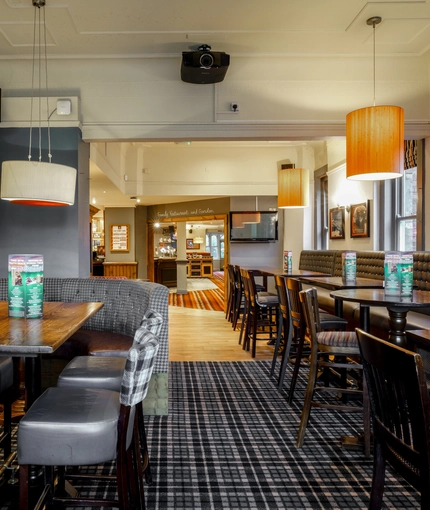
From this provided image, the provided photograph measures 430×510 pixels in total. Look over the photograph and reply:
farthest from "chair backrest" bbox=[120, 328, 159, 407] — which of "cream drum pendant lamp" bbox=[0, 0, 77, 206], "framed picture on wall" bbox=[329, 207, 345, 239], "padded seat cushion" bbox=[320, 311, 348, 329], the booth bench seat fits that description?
"framed picture on wall" bbox=[329, 207, 345, 239]

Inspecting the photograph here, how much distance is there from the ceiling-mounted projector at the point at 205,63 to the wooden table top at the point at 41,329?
107 inches

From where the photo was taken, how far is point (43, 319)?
7.00ft

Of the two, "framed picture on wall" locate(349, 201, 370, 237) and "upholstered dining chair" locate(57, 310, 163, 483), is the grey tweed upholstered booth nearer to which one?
"upholstered dining chair" locate(57, 310, 163, 483)

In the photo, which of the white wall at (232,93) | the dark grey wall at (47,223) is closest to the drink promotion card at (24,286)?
the dark grey wall at (47,223)

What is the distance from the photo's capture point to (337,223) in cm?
701

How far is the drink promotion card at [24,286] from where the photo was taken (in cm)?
212

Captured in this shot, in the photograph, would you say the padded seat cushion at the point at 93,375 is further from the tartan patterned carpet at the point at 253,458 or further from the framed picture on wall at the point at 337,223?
the framed picture on wall at the point at 337,223

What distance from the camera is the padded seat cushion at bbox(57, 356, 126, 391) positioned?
2.01 meters

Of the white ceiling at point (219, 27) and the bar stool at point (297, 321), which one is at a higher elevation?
the white ceiling at point (219, 27)

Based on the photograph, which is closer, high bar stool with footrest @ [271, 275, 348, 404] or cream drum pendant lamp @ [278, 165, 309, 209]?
high bar stool with footrest @ [271, 275, 348, 404]

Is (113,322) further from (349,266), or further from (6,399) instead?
(349,266)

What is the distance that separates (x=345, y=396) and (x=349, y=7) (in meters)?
3.38

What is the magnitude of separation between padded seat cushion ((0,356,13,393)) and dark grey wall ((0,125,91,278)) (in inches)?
83.8

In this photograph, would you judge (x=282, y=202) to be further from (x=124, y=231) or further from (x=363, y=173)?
(x=124, y=231)
